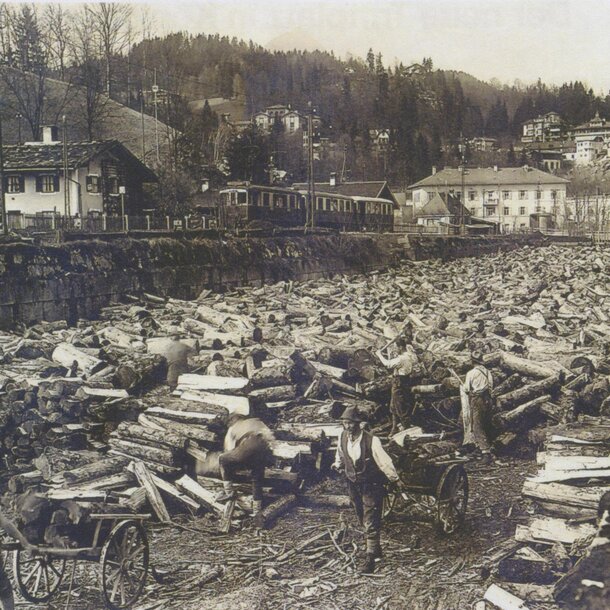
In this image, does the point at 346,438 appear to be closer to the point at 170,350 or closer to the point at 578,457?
the point at 578,457

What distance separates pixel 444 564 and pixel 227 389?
3614mm

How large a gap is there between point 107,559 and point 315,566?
6.64 feet

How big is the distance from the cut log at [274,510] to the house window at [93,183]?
974 inches

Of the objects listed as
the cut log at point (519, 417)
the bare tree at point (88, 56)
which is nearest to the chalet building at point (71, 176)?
the bare tree at point (88, 56)

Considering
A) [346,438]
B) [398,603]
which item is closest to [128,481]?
[346,438]

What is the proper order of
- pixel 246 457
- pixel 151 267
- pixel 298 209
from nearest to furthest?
pixel 246 457, pixel 151 267, pixel 298 209

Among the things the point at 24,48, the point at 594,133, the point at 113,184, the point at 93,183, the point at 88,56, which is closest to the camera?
the point at 88,56

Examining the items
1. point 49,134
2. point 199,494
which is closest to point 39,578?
point 199,494

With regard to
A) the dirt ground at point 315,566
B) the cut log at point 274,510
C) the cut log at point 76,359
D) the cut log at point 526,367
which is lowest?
the dirt ground at point 315,566

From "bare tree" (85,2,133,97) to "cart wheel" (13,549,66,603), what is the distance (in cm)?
799

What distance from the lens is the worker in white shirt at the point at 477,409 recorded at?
31.3 ft

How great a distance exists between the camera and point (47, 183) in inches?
1182

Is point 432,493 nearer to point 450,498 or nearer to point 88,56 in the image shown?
point 450,498

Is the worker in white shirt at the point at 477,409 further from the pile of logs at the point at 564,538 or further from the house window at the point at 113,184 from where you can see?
the house window at the point at 113,184
